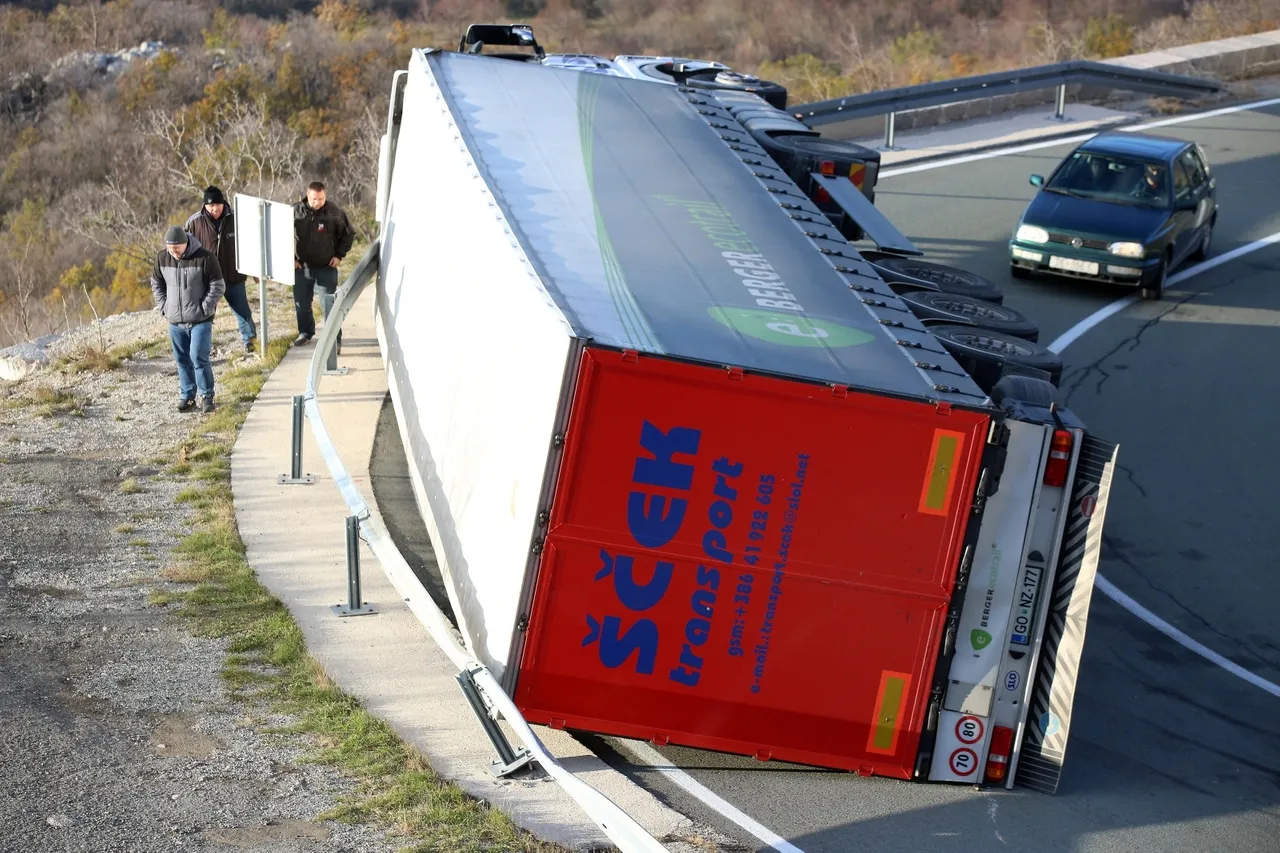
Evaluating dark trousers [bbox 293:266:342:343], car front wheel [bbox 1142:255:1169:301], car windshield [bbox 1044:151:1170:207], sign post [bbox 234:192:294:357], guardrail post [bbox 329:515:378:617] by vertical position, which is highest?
car windshield [bbox 1044:151:1170:207]

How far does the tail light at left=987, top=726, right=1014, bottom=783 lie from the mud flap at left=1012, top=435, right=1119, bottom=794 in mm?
71

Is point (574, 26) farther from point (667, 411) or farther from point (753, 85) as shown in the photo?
point (667, 411)

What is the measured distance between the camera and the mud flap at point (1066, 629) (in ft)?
25.2

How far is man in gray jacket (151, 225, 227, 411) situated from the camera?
12.5 meters

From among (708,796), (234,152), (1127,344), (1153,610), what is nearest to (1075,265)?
(1127,344)

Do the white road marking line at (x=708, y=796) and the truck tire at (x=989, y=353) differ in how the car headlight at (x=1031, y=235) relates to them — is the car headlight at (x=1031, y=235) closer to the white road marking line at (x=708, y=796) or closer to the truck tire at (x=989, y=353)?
the truck tire at (x=989, y=353)

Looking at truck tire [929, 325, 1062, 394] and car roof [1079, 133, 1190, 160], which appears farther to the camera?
car roof [1079, 133, 1190, 160]

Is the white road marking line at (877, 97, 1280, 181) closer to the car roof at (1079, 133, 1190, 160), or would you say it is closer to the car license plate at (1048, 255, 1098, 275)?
the car roof at (1079, 133, 1190, 160)

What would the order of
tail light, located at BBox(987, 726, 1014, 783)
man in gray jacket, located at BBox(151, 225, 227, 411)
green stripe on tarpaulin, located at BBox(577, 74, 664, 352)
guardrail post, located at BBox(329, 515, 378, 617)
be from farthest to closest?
man in gray jacket, located at BBox(151, 225, 227, 411) → guardrail post, located at BBox(329, 515, 378, 617) → tail light, located at BBox(987, 726, 1014, 783) → green stripe on tarpaulin, located at BBox(577, 74, 664, 352)

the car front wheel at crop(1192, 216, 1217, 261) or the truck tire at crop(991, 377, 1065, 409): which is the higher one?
the car front wheel at crop(1192, 216, 1217, 261)

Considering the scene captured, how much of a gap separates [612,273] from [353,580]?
260 centimetres

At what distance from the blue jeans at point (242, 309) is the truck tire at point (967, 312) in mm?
6806

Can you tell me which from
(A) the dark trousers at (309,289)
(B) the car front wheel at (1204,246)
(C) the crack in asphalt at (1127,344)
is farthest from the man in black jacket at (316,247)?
(B) the car front wheel at (1204,246)

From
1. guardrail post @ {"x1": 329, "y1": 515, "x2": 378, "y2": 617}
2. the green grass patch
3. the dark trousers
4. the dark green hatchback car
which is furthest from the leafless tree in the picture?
guardrail post @ {"x1": 329, "y1": 515, "x2": 378, "y2": 617}
